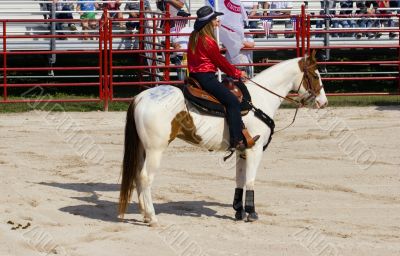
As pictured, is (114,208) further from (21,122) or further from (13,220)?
(21,122)

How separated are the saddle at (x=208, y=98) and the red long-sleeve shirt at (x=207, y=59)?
16 centimetres

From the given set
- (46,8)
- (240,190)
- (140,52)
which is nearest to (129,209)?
(240,190)

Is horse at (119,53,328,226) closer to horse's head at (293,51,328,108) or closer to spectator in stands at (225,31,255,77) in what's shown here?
horse's head at (293,51,328,108)

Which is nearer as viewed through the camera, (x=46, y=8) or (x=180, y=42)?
(x=180, y=42)

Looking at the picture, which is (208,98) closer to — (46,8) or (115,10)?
(115,10)

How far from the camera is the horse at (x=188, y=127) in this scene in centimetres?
1010

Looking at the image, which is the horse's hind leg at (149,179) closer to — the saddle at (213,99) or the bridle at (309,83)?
the saddle at (213,99)


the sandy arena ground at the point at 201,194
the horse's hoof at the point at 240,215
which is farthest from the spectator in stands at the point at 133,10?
the horse's hoof at the point at 240,215

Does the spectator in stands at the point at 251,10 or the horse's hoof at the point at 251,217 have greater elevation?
the spectator in stands at the point at 251,10

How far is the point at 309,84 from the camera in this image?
36.3 ft

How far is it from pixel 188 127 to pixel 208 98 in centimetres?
36

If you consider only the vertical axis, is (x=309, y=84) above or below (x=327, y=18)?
above

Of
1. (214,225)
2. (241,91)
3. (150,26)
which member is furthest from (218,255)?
(150,26)

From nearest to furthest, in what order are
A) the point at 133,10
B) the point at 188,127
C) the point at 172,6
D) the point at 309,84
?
the point at 188,127 < the point at 309,84 < the point at 172,6 < the point at 133,10
